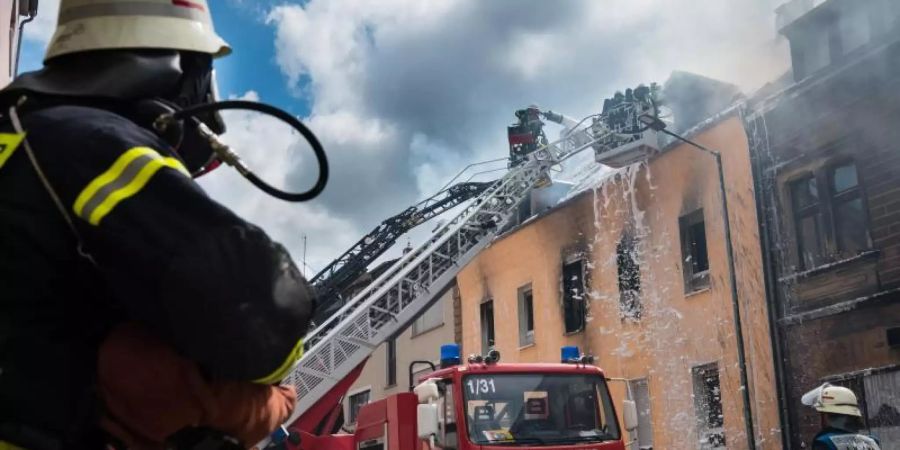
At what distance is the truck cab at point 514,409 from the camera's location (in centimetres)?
682

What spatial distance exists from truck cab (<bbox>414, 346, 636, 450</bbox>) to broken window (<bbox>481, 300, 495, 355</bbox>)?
12.1 metres

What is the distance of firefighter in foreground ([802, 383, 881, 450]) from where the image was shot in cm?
518

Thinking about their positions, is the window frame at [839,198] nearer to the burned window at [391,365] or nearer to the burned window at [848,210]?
the burned window at [848,210]

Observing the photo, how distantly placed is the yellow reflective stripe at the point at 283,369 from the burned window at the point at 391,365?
22643 mm

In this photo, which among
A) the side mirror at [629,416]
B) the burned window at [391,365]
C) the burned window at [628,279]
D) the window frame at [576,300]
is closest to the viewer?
the side mirror at [629,416]

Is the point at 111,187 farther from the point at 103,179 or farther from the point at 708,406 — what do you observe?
the point at 708,406

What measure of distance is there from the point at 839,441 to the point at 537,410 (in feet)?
8.12

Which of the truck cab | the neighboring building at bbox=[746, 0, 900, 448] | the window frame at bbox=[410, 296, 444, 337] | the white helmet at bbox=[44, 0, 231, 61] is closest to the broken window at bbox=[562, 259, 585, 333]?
the window frame at bbox=[410, 296, 444, 337]

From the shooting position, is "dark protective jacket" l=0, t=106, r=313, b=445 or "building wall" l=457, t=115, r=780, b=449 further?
"building wall" l=457, t=115, r=780, b=449

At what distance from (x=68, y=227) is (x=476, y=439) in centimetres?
586

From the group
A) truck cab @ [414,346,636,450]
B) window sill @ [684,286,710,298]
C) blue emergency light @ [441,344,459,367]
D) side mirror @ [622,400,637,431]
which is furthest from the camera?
window sill @ [684,286,710,298]

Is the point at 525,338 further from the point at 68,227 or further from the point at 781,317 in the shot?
the point at 68,227

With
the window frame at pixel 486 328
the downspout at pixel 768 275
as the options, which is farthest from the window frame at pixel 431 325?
the downspout at pixel 768 275

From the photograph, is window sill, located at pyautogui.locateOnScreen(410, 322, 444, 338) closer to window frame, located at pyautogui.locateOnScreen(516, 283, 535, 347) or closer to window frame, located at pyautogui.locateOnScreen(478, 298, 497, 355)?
window frame, located at pyautogui.locateOnScreen(478, 298, 497, 355)
